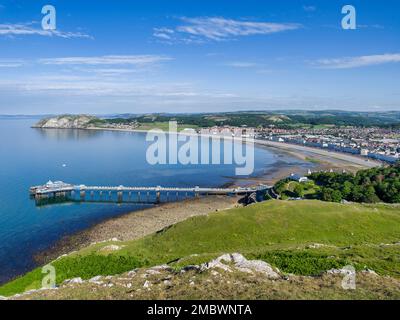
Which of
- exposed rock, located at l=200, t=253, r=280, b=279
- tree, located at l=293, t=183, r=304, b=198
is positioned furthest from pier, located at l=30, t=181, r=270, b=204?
exposed rock, located at l=200, t=253, r=280, b=279

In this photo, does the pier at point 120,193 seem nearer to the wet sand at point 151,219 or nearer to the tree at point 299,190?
the wet sand at point 151,219

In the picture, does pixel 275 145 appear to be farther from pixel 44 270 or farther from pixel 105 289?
pixel 105 289

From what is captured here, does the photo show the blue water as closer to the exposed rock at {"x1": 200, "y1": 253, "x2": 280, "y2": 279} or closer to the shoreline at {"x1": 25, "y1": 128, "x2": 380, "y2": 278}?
the shoreline at {"x1": 25, "y1": 128, "x2": 380, "y2": 278}

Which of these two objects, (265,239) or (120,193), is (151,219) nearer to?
(120,193)

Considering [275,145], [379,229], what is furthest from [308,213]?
[275,145]

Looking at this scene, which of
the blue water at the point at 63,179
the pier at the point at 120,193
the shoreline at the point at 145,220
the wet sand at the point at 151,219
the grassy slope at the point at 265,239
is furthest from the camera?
the pier at the point at 120,193

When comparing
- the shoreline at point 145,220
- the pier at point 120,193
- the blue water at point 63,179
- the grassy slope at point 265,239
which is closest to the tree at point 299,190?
the pier at point 120,193
